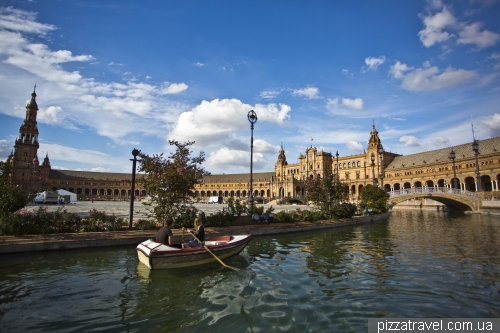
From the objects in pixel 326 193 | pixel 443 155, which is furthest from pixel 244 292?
pixel 443 155

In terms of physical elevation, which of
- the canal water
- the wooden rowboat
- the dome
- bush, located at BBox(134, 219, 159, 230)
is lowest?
the canal water

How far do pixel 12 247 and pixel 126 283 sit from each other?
612 cm

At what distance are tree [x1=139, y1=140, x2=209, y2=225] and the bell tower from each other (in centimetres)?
10460

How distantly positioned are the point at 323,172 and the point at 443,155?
33.6 meters

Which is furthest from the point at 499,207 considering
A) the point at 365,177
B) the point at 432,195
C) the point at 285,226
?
the point at 365,177

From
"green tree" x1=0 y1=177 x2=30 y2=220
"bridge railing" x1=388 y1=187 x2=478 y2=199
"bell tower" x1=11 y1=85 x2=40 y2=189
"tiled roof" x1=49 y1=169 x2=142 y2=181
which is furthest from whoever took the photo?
"tiled roof" x1=49 y1=169 x2=142 y2=181

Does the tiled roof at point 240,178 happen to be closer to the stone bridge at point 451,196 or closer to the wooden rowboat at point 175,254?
the stone bridge at point 451,196

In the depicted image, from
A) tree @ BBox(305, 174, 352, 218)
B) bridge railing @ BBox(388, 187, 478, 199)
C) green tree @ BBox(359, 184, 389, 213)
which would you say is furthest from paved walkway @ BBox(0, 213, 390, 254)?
bridge railing @ BBox(388, 187, 478, 199)

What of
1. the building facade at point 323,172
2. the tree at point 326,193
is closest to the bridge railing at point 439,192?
the building facade at point 323,172

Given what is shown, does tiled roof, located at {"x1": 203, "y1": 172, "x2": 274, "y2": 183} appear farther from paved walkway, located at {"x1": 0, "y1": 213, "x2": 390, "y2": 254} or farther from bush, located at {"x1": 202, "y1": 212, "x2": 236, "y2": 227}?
paved walkway, located at {"x1": 0, "y1": 213, "x2": 390, "y2": 254}

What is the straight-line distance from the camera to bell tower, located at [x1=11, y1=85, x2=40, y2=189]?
9781 centimetres

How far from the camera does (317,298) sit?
290 inches

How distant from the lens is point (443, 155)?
247ft

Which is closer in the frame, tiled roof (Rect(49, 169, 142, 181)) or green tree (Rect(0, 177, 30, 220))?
green tree (Rect(0, 177, 30, 220))
